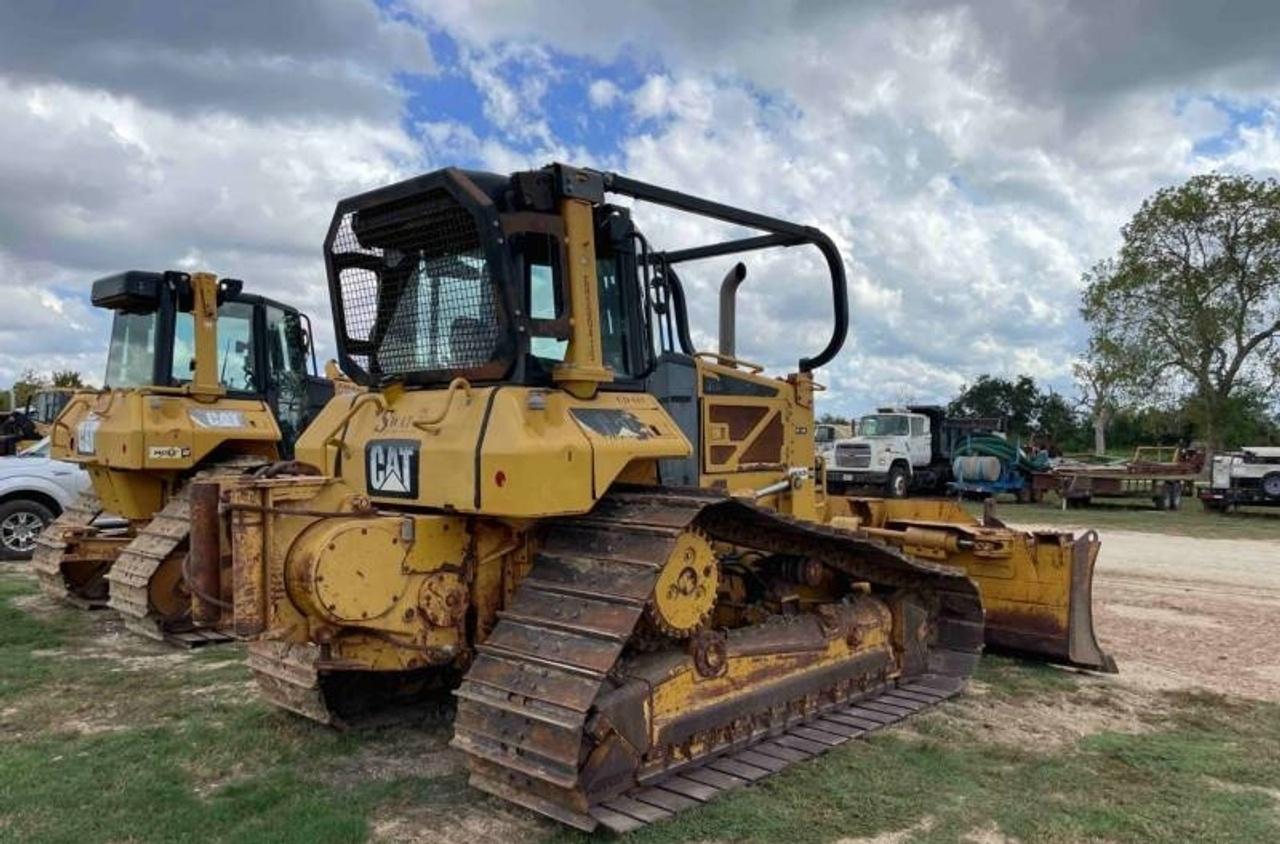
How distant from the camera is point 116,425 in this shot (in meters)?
9.21

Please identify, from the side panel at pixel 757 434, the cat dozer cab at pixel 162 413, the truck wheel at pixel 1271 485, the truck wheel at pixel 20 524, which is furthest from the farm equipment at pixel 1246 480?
the truck wheel at pixel 20 524

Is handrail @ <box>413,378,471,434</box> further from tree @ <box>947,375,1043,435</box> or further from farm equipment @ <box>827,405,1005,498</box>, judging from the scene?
tree @ <box>947,375,1043,435</box>

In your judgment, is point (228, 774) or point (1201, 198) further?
point (1201, 198)

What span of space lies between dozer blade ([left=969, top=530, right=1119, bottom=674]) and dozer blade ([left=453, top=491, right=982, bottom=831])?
1220 mm

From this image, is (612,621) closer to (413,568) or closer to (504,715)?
(504,715)

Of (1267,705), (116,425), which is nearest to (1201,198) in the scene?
(1267,705)

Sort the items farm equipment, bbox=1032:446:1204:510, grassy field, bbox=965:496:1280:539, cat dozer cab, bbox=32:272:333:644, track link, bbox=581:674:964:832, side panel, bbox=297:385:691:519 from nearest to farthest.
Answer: track link, bbox=581:674:964:832 < side panel, bbox=297:385:691:519 < cat dozer cab, bbox=32:272:333:644 < grassy field, bbox=965:496:1280:539 < farm equipment, bbox=1032:446:1204:510

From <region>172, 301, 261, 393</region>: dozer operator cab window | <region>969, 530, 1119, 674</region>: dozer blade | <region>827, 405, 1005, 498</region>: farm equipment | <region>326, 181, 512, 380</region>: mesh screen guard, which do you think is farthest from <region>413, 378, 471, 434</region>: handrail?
<region>827, 405, 1005, 498</region>: farm equipment

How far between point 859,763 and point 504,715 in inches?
77.5

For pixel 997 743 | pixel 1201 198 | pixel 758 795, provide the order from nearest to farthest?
pixel 758 795 → pixel 997 743 → pixel 1201 198

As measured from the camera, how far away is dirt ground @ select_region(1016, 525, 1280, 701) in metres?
7.11

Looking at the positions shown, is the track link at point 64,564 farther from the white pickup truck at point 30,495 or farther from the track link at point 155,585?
the white pickup truck at point 30,495

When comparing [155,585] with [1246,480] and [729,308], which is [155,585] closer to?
[729,308]

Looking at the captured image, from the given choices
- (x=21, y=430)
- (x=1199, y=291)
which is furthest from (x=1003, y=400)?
(x=21, y=430)
